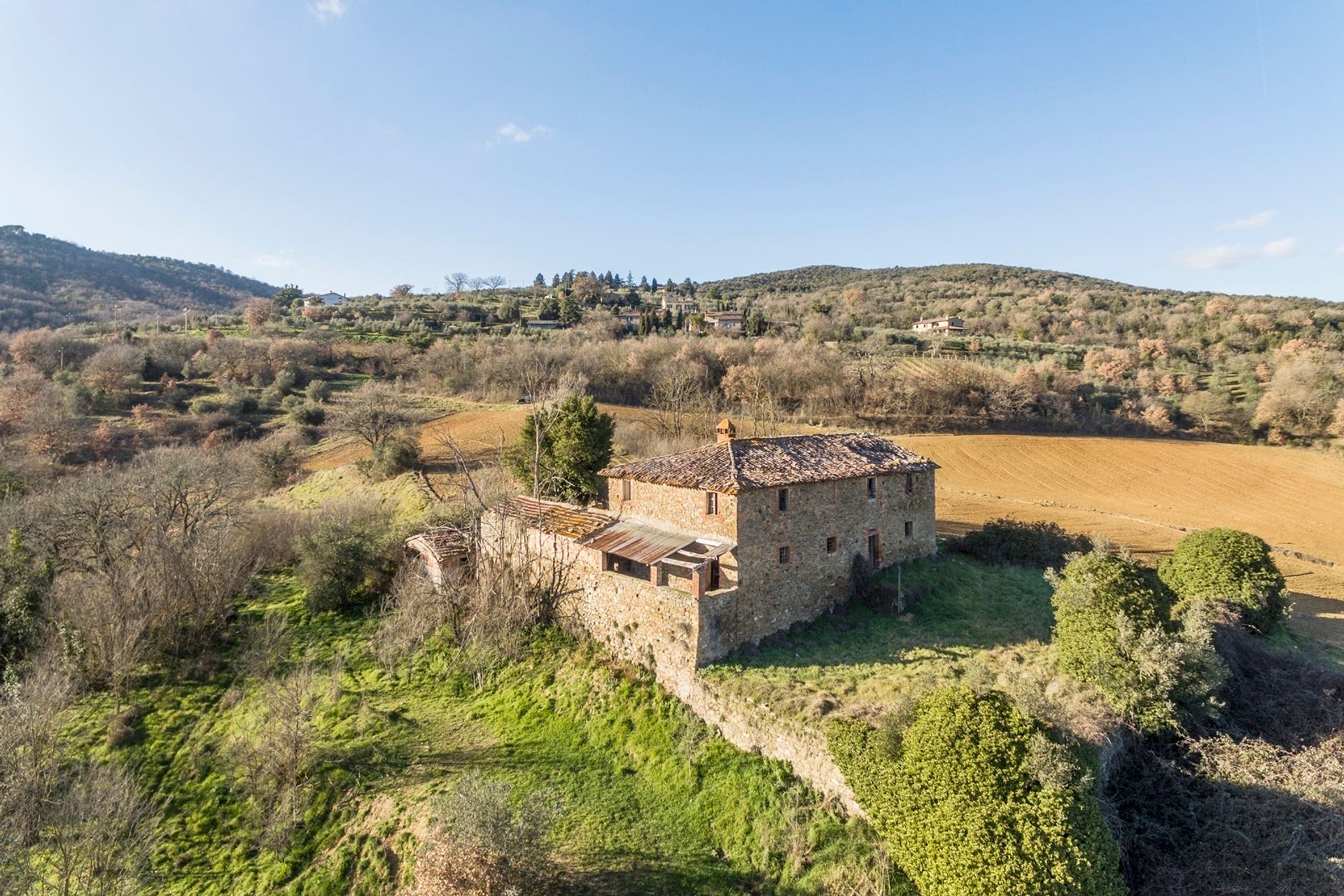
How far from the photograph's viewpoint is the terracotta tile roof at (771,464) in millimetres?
17047

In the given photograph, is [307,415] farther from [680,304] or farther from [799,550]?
[680,304]

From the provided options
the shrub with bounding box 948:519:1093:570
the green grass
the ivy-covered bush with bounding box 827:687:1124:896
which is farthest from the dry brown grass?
the ivy-covered bush with bounding box 827:687:1124:896

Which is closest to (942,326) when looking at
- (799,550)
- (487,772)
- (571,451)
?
(571,451)

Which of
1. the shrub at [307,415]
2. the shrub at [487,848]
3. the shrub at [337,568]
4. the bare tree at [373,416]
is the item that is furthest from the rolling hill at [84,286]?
the shrub at [487,848]

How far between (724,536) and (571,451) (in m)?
11.6

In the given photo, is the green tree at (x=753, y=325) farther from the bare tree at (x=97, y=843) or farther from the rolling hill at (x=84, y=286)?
the rolling hill at (x=84, y=286)

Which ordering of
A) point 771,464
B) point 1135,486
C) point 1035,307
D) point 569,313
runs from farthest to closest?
point 1035,307
point 569,313
point 1135,486
point 771,464

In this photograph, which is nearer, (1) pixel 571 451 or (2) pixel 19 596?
(2) pixel 19 596

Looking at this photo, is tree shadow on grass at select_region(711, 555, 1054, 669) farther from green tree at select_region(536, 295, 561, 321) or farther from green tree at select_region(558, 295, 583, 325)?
green tree at select_region(536, 295, 561, 321)

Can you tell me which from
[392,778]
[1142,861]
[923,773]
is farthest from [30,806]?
[1142,861]

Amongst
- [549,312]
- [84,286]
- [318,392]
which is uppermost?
[84,286]

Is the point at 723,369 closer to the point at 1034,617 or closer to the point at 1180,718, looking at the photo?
the point at 1034,617

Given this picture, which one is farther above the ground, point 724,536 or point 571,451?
point 571,451

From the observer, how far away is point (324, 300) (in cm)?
10681
